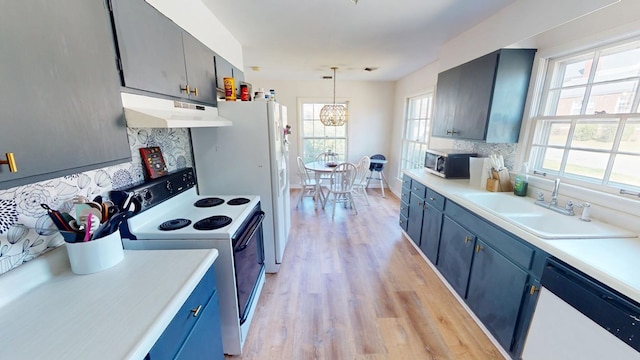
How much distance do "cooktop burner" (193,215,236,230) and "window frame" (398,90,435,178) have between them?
2961mm

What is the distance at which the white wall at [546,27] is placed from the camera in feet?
4.53

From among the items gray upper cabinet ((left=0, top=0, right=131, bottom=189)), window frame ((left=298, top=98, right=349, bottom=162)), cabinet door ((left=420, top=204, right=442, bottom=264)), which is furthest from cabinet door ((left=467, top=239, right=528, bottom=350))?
window frame ((left=298, top=98, right=349, bottom=162))

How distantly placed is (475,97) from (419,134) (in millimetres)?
2139

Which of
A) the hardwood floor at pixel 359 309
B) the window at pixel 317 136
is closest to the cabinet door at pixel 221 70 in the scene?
the hardwood floor at pixel 359 309

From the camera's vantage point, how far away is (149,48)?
1154mm

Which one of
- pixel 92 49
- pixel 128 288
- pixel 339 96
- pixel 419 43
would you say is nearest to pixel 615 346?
pixel 128 288

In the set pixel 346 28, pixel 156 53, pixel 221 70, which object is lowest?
Answer: pixel 156 53

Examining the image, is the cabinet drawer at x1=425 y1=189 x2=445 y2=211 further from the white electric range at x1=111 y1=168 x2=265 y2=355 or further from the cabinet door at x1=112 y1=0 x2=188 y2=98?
the cabinet door at x1=112 y1=0 x2=188 y2=98

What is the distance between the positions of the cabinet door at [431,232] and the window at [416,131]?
179cm

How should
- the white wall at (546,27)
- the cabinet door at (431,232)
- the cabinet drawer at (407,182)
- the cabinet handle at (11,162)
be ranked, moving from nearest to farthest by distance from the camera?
the cabinet handle at (11,162) < the white wall at (546,27) < the cabinet door at (431,232) < the cabinet drawer at (407,182)

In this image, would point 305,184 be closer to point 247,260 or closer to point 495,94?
point 247,260

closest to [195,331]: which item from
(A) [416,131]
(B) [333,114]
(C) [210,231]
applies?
(C) [210,231]

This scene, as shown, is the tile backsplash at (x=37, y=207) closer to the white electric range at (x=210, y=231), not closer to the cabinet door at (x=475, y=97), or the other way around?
the white electric range at (x=210, y=231)

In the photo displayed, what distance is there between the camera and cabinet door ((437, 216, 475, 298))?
1.85 metres
